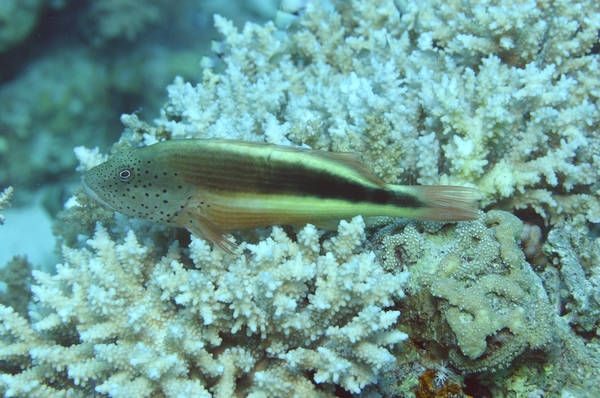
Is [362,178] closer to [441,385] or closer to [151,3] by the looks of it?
[441,385]

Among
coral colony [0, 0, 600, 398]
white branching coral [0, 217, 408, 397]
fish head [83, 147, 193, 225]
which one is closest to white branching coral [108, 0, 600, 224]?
coral colony [0, 0, 600, 398]

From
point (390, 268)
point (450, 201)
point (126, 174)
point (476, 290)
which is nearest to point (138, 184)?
point (126, 174)

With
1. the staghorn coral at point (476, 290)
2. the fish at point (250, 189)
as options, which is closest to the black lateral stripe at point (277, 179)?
the fish at point (250, 189)

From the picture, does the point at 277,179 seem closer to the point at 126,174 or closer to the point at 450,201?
the point at 126,174

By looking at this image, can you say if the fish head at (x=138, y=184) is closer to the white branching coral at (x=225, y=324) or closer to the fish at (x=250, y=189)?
the fish at (x=250, y=189)

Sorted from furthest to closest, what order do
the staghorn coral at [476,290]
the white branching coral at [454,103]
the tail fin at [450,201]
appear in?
the white branching coral at [454,103] < the tail fin at [450,201] < the staghorn coral at [476,290]
